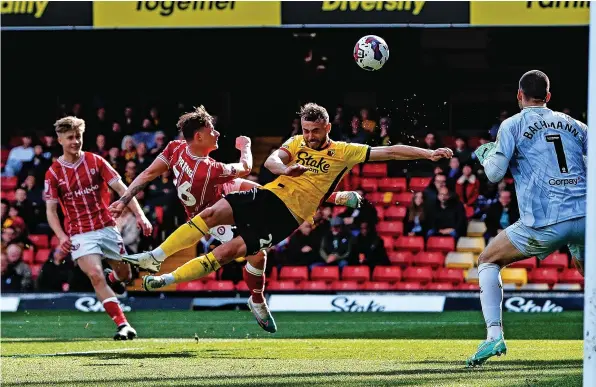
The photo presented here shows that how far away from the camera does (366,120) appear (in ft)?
71.3

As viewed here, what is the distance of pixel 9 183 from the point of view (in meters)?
22.3

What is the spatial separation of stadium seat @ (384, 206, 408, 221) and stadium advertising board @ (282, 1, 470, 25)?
3.33 m

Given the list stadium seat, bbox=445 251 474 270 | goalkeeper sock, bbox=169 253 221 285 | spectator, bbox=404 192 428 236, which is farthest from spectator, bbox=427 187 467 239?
goalkeeper sock, bbox=169 253 221 285

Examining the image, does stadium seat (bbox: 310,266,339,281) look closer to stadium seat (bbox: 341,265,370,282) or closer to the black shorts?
stadium seat (bbox: 341,265,370,282)

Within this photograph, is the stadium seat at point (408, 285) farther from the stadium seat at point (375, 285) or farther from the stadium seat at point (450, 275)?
the stadium seat at point (450, 275)

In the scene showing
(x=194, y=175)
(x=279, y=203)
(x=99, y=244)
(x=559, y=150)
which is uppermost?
(x=559, y=150)

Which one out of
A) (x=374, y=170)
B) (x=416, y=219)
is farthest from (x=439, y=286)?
(x=374, y=170)

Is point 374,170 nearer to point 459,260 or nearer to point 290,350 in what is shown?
point 459,260

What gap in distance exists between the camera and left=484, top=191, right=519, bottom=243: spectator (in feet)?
64.7

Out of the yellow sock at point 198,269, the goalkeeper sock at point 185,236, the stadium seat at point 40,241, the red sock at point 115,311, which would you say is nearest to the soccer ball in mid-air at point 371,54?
the goalkeeper sock at point 185,236

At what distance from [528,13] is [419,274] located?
461 cm

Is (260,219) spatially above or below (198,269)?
above

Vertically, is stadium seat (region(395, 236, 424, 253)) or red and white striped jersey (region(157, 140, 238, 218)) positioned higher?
red and white striped jersey (region(157, 140, 238, 218))

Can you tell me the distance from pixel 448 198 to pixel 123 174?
5755 millimetres
